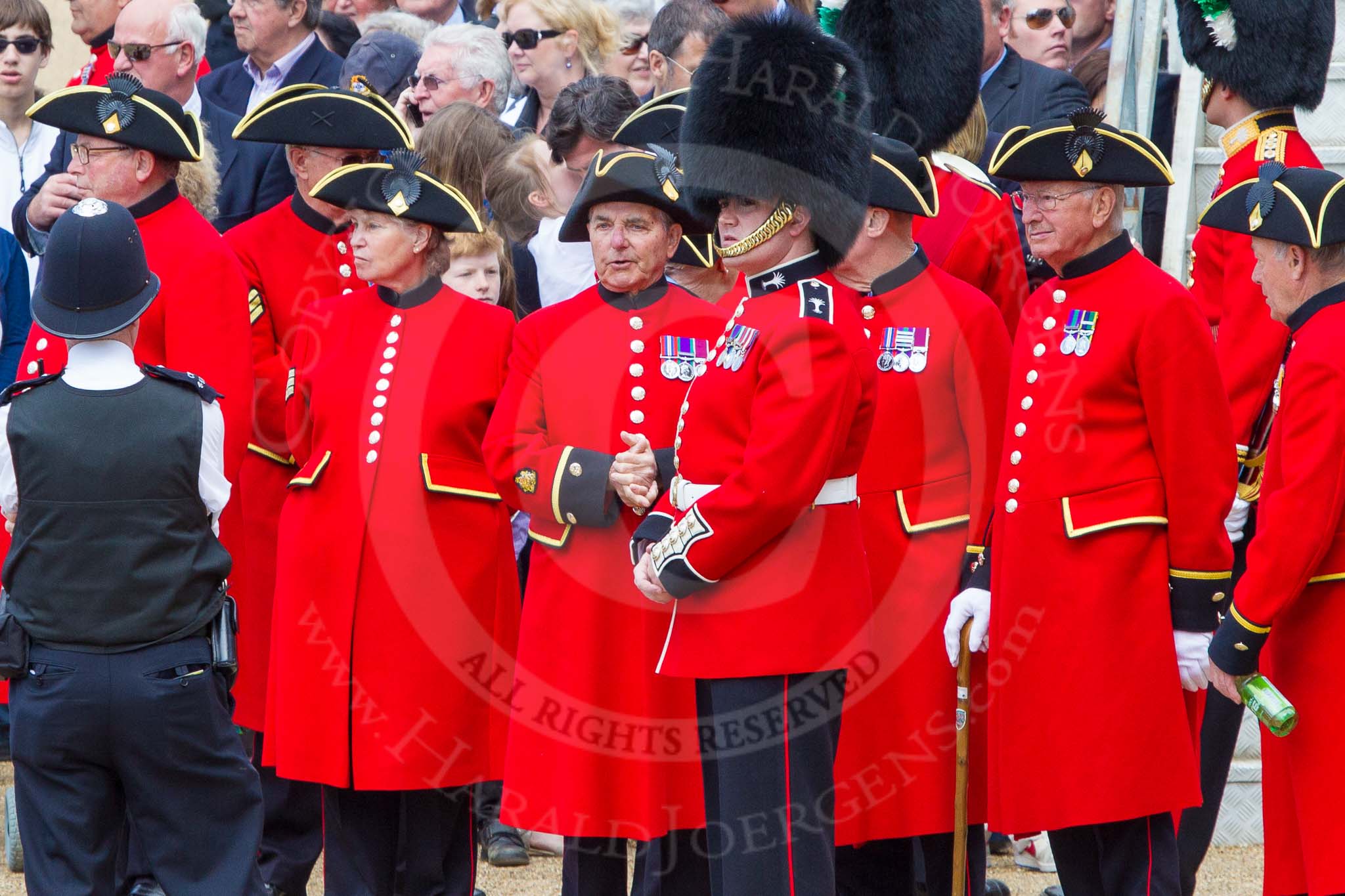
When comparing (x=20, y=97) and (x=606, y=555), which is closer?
(x=606, y=555)

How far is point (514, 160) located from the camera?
590 cm

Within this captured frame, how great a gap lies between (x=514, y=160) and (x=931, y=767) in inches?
95.1

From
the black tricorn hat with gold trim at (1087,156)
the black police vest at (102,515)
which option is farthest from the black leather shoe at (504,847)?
the black tricorn hat with gold trim at (1087,156)

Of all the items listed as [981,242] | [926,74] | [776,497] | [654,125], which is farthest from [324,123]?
[776,497]

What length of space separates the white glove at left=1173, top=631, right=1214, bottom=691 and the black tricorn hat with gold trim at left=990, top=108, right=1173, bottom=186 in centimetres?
102

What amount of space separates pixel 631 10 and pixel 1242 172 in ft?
9.09

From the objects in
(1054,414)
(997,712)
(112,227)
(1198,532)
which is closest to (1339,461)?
(1198,532)

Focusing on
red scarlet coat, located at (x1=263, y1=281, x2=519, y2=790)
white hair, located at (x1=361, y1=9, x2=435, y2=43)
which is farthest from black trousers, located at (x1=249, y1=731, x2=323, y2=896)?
white hair, located at (x1=361, y1=9, x2=435, y2=43)

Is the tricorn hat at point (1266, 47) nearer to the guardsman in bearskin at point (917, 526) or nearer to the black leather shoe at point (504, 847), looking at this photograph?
the guardsman in bearskin at point (917, 526)

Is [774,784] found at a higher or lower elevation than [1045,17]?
lower

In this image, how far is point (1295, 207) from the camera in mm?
3994

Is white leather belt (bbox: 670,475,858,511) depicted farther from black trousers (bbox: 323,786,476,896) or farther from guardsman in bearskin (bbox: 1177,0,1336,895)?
guardsman in bearskin (bbox: 1177,0,1336,895)

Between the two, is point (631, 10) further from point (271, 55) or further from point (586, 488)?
point (586, 488)

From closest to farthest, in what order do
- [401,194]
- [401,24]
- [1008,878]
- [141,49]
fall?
1. [401,194]
2. [1008,878]
3. [141,49]
4. [401,24]
